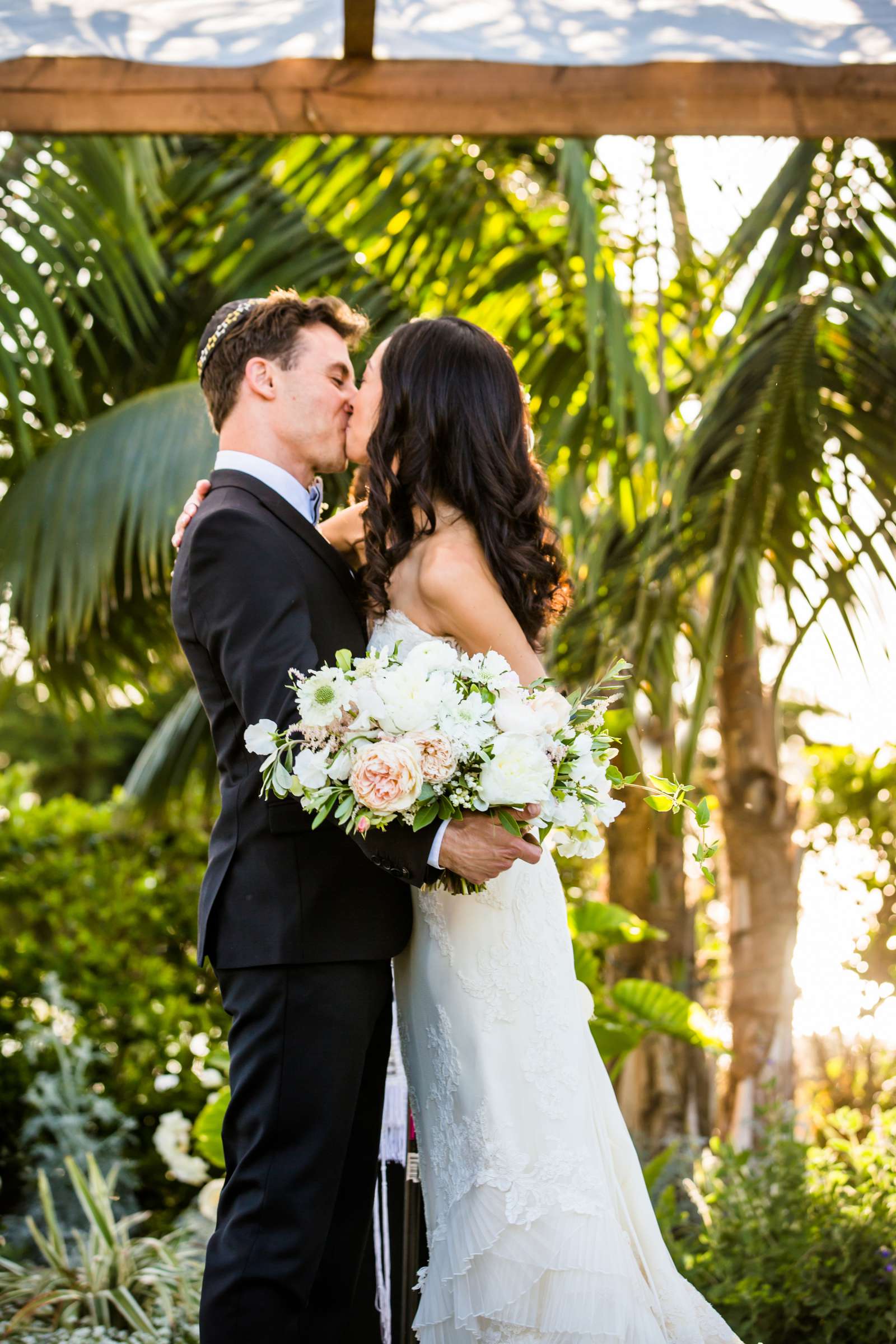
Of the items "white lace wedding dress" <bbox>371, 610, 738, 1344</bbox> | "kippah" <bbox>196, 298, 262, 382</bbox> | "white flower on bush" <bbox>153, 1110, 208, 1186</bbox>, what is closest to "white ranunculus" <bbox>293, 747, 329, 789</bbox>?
"white lace wedding dress" <bbox>371, 610, 738, 1344</bbox>

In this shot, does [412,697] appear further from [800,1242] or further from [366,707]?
[800,1242]

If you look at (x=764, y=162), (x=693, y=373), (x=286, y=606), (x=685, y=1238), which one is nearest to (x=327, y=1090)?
(x=286, y=606)

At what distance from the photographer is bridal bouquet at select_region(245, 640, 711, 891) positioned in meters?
1.90

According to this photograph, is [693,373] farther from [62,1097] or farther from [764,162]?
[62,1097]

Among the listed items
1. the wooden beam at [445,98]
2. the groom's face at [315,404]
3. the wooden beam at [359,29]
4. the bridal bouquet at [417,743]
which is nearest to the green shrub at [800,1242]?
the bridal bouquet at [417,743]

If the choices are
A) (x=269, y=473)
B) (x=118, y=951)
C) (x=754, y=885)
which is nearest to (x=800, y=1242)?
(x=754, y=885)

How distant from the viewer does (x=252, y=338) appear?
8.57 ft

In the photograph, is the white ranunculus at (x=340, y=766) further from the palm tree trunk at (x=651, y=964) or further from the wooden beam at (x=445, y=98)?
the palm tree trunk at (x=651, y=964)

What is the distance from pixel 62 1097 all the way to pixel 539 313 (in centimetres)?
353

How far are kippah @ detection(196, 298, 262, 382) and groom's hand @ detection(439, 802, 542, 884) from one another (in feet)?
4.04

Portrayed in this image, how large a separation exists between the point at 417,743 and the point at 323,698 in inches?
6.4

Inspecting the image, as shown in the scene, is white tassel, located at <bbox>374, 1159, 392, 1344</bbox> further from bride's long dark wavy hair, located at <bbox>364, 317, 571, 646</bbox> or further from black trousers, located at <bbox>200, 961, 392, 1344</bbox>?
bride's long dark wavy hair, located at <bbox>364, 317, 571, 646</bbox>

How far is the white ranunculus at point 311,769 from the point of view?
6.24 feet

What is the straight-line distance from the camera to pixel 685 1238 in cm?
384
